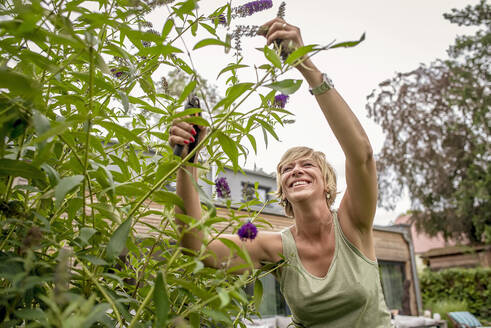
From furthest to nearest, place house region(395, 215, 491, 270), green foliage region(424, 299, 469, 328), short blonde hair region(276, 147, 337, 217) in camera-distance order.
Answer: house region(395, 215, 491, 270), green foliage region(424, 299, 469, 328), short blonde hair region(276, 147, 337, 217)

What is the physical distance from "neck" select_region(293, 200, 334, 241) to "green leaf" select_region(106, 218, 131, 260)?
2.97 ft

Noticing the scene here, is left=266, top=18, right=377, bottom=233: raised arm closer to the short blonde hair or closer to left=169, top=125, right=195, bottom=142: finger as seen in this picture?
the short blonde hair

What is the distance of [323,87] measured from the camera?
1018mm

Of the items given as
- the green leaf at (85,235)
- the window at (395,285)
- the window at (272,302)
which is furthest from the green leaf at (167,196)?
the window at (395,285)

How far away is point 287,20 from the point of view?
93 cm

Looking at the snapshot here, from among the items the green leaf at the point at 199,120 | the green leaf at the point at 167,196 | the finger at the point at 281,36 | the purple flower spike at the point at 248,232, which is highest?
the finger at the point at 281,36

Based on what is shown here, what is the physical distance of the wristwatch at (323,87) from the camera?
1010 millimetres

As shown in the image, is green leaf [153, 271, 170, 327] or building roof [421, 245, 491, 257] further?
building roof [421, 245, 491, 257]

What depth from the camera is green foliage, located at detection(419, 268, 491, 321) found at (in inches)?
498

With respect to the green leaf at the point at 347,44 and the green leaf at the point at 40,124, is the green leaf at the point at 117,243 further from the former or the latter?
the green leaf at the point at 347,44

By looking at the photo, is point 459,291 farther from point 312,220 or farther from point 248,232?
point 248,232

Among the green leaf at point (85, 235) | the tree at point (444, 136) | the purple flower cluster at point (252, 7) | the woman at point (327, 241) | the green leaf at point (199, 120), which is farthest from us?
the tree at point (444, 136)

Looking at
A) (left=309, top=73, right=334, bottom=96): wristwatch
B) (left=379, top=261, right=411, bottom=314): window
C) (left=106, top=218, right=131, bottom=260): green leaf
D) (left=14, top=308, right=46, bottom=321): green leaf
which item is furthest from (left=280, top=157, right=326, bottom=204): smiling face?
(left=379, top=261, right=411, bottom=314): window

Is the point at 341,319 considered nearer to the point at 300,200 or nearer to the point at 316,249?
the point at 316,249
